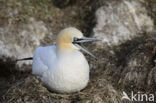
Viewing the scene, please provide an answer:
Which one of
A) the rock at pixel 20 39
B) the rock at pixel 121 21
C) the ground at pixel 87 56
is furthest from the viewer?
the rock at pixel 121 21

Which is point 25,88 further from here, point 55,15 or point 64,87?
point 55,15

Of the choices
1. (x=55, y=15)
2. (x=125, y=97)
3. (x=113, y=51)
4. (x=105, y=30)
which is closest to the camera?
(x=125, y=97)

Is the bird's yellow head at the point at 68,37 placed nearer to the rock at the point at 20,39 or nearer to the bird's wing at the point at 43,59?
the bird's wing at the point at 43,59

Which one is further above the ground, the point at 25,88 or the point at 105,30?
the point at 105,30

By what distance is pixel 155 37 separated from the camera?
5.59 m

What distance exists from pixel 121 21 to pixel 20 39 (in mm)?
2206

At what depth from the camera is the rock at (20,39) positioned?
20.1ft

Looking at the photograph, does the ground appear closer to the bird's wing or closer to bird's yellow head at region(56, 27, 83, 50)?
the bird's wing

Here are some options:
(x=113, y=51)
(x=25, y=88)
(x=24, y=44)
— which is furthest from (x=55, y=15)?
(x=25, y=88)

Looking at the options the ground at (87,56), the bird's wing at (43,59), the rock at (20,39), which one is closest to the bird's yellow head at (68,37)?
the bird's wing at (43,59)

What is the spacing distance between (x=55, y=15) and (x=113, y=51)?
1794 millimetres

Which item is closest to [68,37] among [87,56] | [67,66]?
[67,66]

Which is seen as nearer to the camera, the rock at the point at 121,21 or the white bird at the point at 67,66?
the white bird at the point at 67,66

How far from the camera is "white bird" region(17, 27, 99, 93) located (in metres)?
4.11
